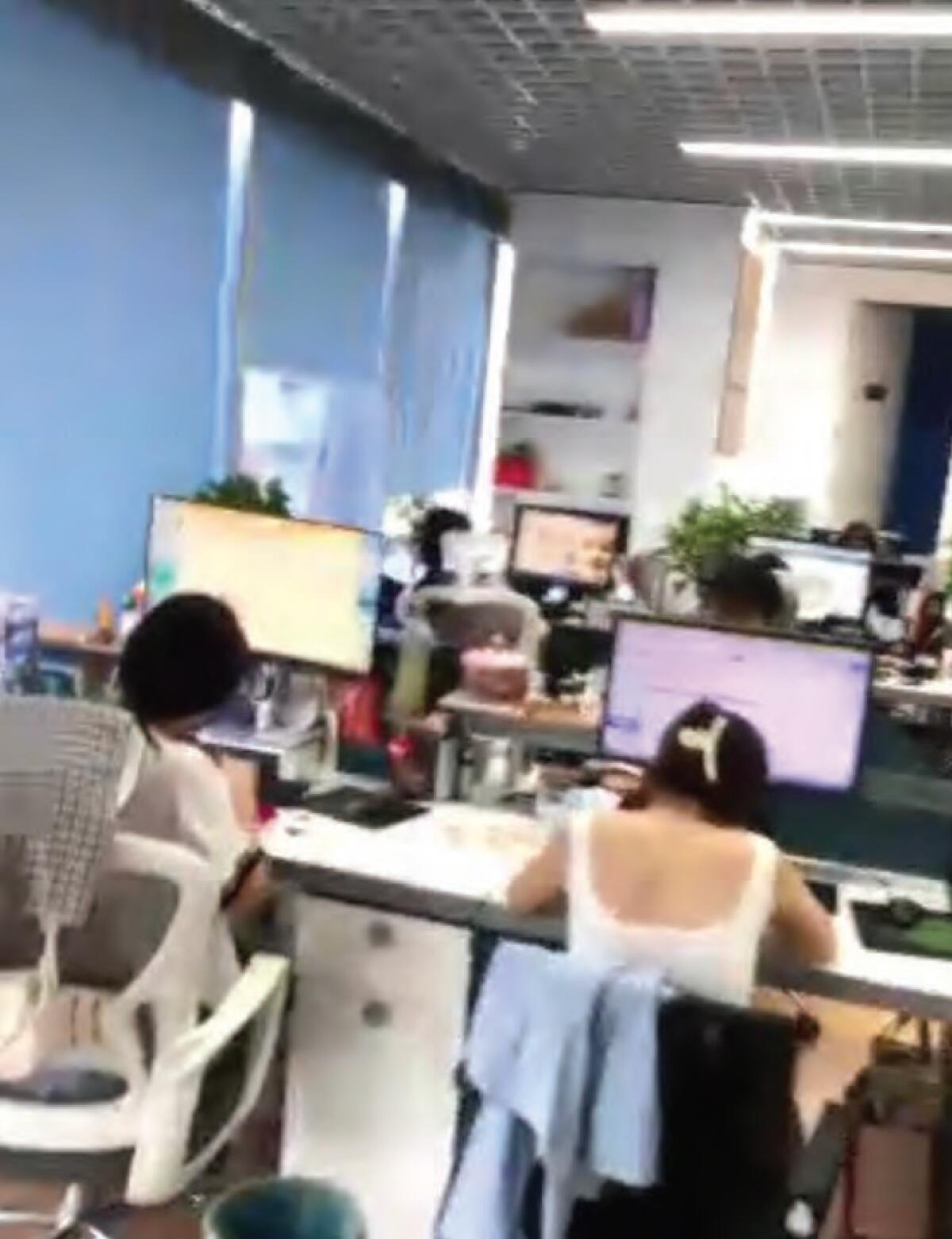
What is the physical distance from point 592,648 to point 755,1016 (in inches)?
110

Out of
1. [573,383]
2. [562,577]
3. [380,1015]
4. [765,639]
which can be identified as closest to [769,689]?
[765,639]

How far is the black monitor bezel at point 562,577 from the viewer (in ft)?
21.1

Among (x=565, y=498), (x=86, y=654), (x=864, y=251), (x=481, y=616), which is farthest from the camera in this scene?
(x=864, y=251)

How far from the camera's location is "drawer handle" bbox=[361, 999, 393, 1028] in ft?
9.21

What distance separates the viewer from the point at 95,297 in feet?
15.3

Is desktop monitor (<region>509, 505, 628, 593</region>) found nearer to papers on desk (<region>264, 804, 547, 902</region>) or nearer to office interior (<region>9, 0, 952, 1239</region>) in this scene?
office interior (<region>9, 0, 952, 1239</region>)

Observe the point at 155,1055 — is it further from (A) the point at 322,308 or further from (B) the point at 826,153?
(B) the point at 826,153

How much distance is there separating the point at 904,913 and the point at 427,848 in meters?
0.85

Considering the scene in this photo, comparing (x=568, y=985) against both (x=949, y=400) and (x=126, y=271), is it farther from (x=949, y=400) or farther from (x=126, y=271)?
(x=949, y=400)

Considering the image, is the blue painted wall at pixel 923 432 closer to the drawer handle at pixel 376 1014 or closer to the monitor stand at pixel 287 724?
the monitor stand at pixel 287 724

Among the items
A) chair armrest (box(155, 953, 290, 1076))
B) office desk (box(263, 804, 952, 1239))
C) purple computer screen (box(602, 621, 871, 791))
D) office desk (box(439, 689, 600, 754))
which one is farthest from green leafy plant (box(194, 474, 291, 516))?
chair armrest (box(155, 953, 290, 1076))

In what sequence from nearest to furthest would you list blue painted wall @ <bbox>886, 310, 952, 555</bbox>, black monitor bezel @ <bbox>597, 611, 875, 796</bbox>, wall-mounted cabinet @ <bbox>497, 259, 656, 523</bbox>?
black monitor bezel @ <bbox>597, 611, 875, 796</bbox> < wall-mounted cabinet @ <bbox>497, 259, 656, 523</bbox> < blue painted wall @ <bbox>886, 310, 952, 555</bbox>

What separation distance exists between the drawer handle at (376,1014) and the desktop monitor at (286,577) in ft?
3.03

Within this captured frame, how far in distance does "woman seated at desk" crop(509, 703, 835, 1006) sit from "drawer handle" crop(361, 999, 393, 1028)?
399 millimetres
